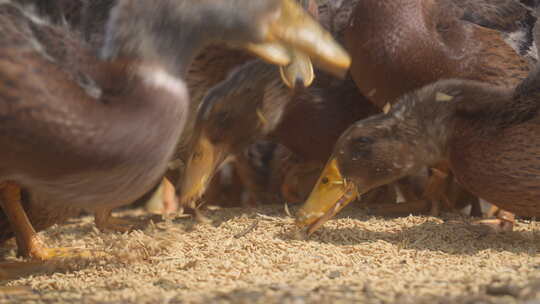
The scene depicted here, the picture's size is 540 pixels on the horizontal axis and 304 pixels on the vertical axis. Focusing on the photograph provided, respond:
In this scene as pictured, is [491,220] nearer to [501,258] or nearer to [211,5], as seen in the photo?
[501,258]

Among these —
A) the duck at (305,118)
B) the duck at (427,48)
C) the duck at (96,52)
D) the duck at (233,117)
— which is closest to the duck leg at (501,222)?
the duck at (427,48)

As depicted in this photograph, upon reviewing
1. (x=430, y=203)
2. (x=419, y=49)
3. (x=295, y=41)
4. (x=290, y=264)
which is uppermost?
(x=295, y=41)

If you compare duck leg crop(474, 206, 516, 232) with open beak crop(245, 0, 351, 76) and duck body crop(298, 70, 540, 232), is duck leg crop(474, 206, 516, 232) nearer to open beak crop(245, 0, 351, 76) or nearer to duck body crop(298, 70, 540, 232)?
duck body crop(298, 70, 540, 232)

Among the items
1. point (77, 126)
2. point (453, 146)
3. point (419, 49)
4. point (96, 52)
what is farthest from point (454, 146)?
point (77, 126)

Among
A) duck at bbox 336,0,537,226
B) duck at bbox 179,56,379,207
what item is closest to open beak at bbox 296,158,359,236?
duck at bbox 179,56,379,207

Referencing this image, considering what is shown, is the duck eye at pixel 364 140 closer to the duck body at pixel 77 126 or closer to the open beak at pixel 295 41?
the open beak at pixel 295 41

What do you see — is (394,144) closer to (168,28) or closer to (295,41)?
(295,41)

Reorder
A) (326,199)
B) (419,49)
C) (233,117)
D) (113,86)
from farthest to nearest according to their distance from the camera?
(419,49), (233,117), (326,199), (113,86)
